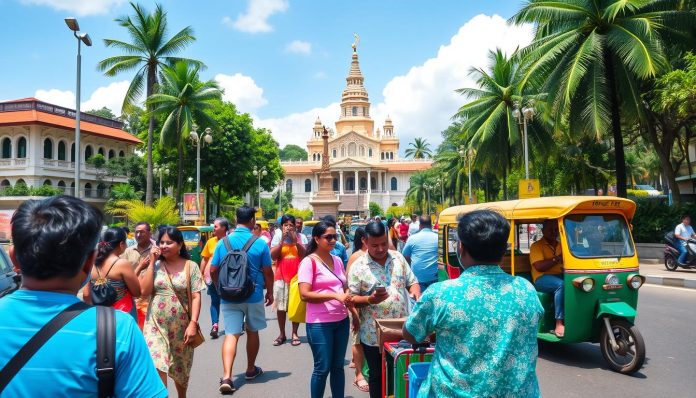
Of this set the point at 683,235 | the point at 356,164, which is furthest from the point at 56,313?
the point at 356,164

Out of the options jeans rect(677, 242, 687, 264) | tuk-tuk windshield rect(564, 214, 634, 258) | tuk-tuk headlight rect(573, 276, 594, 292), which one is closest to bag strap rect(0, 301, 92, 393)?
tuk-tuk headlight rect(573, 276, 594, 292)

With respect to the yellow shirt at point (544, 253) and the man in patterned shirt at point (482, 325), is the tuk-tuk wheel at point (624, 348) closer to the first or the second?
the yellow shirt at point (544, 253)

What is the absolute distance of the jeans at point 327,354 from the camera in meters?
4.33

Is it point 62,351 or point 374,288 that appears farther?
point 374,288

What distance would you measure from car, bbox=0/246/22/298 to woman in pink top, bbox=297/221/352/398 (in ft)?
15.9

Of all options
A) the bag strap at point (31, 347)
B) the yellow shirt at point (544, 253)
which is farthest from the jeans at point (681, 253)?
the bag strap at point (31, 347)

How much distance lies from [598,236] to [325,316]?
3.91 meters

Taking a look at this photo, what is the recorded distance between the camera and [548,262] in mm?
6668

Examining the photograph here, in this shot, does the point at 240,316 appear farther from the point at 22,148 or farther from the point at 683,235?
the point at 22,148

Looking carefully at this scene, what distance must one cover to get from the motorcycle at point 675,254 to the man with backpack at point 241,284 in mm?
13902

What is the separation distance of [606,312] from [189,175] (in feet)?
131

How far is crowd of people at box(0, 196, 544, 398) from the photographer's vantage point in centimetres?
173

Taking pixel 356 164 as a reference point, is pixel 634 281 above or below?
below

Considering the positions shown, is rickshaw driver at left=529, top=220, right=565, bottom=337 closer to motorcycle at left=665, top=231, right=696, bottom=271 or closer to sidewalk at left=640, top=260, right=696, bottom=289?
sidewalk at left=640, top=260, right=696, bottom=289
